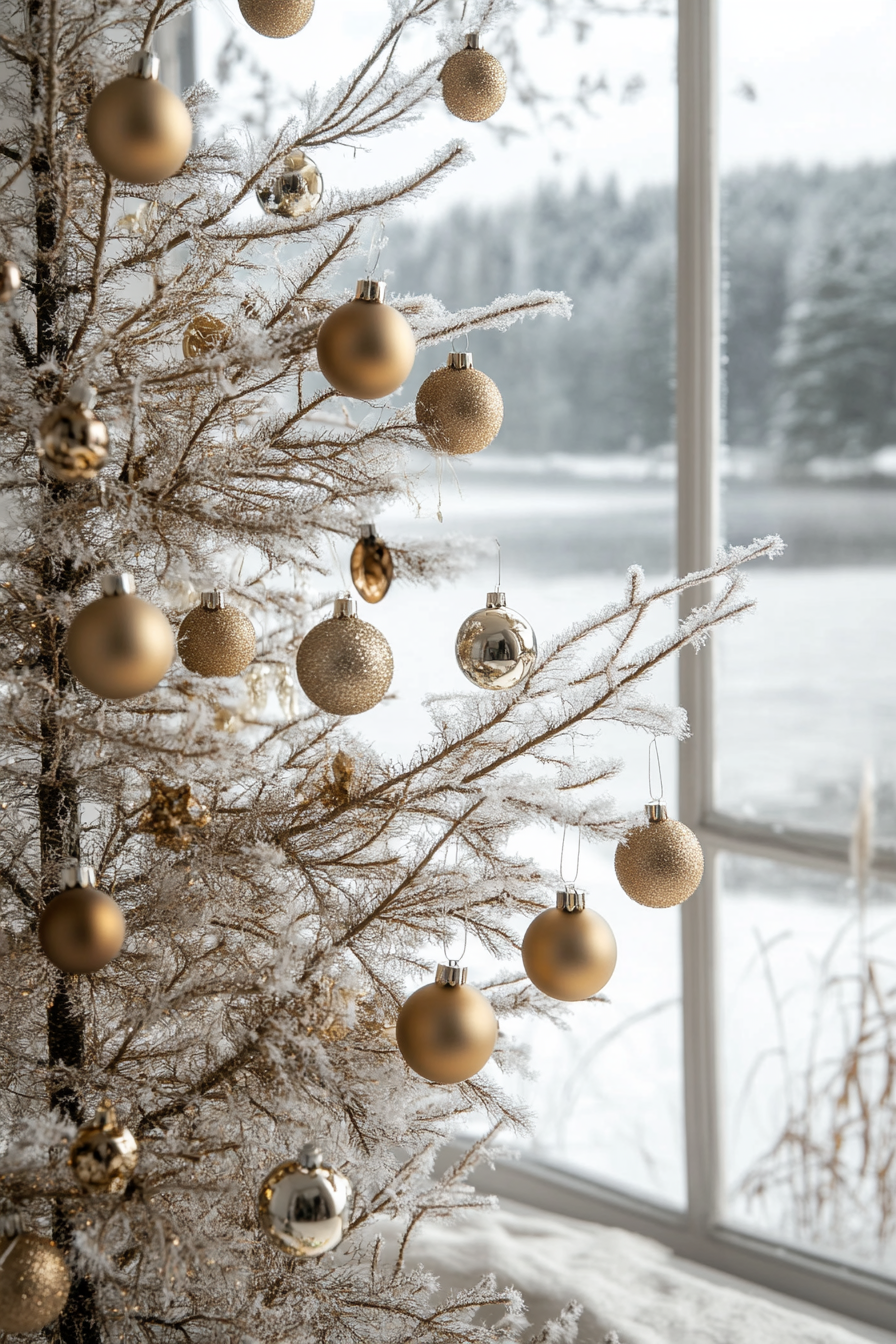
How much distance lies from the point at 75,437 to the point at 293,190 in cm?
35

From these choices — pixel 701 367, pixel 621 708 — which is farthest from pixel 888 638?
pixel 621 708

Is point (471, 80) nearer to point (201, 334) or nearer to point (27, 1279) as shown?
point (201, 334)

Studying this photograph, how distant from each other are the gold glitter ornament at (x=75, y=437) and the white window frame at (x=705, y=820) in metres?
1.13

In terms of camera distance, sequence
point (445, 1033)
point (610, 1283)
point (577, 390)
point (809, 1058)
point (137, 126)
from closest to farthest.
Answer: point (137, 126), point (445, 1033), point (610, 1283), point (809, 1058), point (577, 390)

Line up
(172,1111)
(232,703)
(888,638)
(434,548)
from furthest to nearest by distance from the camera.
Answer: (888,638) → (232,703) → (172,1111) → (434,548)

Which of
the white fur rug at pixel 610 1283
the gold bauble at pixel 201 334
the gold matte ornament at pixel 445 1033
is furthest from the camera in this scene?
the white fur rug at pixel 610 1283

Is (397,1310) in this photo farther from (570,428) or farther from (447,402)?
(570,428)

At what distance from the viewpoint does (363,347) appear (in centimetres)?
89

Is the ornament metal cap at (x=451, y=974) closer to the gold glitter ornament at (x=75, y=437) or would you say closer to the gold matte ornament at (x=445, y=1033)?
the gold matte ornament at (x=445, y=1033)

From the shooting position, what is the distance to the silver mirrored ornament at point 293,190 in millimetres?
1040

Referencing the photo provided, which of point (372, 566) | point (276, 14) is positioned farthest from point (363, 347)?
point (276, 14)

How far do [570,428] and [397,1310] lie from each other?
1473 mm

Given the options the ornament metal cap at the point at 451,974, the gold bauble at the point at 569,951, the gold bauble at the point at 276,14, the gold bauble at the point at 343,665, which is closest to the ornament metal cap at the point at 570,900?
the gold bauble at the point at 569,951

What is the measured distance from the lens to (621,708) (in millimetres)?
1034
